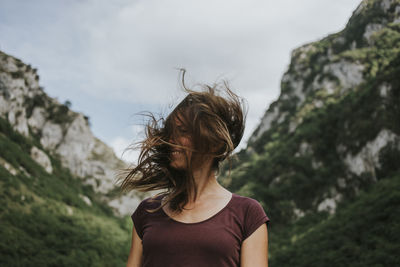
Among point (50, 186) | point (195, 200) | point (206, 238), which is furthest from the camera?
point (50, 186)

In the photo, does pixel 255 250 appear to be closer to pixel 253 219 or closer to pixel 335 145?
pixel 253 219

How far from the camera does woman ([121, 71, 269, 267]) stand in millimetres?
1471

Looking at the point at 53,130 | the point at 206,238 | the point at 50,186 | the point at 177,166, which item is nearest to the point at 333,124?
the point at 50,186

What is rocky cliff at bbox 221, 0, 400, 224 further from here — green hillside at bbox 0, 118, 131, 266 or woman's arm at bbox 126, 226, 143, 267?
woman's arm at bbox 126, 226, 143, 267

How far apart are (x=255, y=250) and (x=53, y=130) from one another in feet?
132

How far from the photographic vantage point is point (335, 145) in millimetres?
36469

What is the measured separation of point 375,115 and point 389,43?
2024cm

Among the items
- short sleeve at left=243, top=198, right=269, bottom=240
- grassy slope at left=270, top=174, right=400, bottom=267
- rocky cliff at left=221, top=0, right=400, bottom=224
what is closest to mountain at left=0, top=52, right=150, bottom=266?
short sleeve at left=243, top=198, right=269, bottom=240

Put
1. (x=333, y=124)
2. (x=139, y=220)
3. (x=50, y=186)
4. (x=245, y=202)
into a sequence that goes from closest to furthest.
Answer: (x=245, y=202)
(x=139, y=220)
(x=50, y=186)
(x=333, y=124)

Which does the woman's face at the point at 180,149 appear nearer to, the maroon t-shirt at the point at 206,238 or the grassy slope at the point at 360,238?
the maroon t-shirt at the point at 206,238

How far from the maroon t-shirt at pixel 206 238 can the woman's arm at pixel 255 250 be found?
20mm

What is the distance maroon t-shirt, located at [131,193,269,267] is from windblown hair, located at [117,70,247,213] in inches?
6.3

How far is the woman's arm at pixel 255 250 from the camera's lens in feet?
4.81

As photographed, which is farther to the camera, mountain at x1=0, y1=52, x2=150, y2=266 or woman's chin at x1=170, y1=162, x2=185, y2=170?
mountain at x1=0, y1=52, x2=150, y2=266
